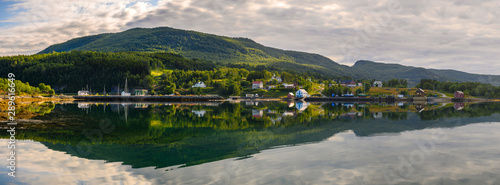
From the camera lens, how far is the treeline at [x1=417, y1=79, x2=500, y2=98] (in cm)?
16462

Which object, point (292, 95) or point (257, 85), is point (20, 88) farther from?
point (292, 95)

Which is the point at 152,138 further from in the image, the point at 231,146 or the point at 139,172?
the point at 139,172

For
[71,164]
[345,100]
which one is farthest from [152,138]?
[345,100]

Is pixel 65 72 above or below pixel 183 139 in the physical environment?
above

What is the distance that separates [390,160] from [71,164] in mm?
15809

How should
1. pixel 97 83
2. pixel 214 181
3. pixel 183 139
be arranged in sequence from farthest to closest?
pixel 97 83
pixel 183 139
pixel 214 181

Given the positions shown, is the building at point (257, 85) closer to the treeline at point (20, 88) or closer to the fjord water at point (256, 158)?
the treeline at point (20, 88)

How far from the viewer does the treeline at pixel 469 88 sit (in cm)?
16462

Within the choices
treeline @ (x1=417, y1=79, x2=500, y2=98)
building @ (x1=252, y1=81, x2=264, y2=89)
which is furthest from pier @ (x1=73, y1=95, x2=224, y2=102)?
treeline @ (x1=417, y1=79, x2=500, y2=98)

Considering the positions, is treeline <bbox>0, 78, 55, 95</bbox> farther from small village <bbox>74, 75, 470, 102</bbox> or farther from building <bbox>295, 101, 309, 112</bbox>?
building <bbox>295, 101, 309, 112</bbox>

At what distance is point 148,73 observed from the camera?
636 feet

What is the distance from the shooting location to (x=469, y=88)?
17675 cm

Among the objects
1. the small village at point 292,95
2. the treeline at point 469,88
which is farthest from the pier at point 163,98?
the treeline at point 469,88

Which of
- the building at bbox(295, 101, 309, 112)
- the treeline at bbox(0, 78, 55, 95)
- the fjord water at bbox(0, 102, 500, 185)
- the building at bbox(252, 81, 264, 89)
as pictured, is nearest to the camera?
the fjord water at bbox(0, 102, 500, 185)
